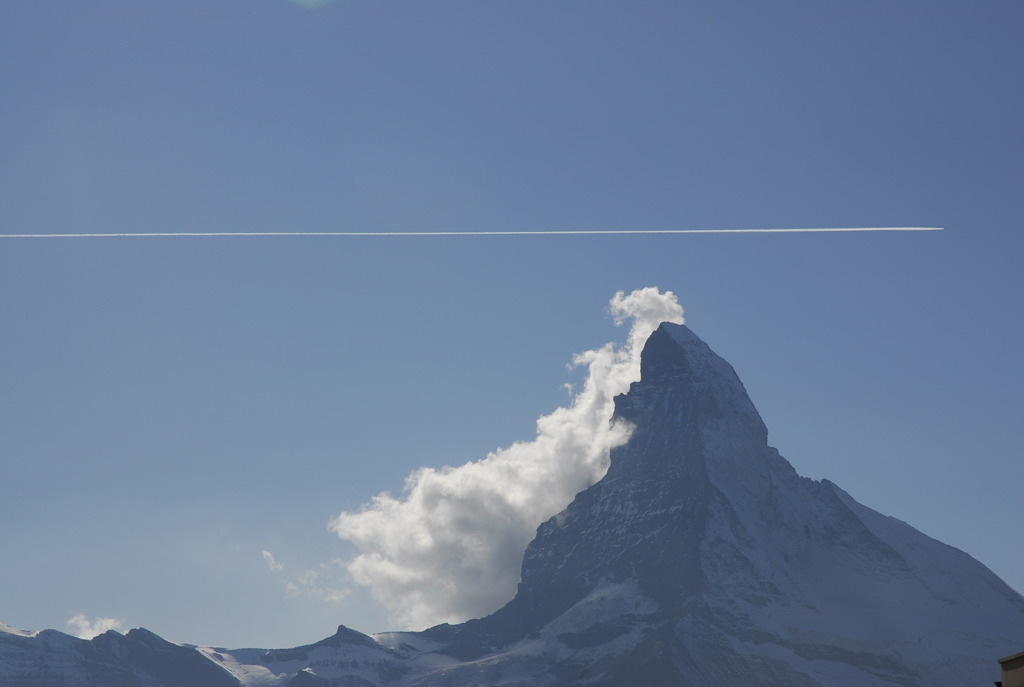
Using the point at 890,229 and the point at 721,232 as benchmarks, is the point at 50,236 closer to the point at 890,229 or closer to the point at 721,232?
the point at 721,232

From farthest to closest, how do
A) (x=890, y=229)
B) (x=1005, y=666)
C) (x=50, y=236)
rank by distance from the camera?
(x=50, y=236)
(x=890, y=229)
(x=1005, y=666)

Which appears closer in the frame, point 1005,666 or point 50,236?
point 1005,666

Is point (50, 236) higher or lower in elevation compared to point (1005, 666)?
higher

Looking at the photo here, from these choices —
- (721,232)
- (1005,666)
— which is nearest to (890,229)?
(721,232)

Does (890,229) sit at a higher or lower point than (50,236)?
lower

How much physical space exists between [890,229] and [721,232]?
64.3 feet

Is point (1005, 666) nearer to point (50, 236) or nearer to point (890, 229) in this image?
point (890, 229)

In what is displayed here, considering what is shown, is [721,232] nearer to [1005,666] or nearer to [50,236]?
[50,236]

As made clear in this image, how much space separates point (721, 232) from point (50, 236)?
67354 mm

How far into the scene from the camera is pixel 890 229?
121 m

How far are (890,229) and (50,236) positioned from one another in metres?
81.0

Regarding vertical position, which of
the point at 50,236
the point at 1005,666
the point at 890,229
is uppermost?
the point at 50,236

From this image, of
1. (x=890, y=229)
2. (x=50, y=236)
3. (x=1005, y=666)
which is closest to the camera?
(x=1005, y=666)

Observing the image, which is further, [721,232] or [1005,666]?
[721,232]
